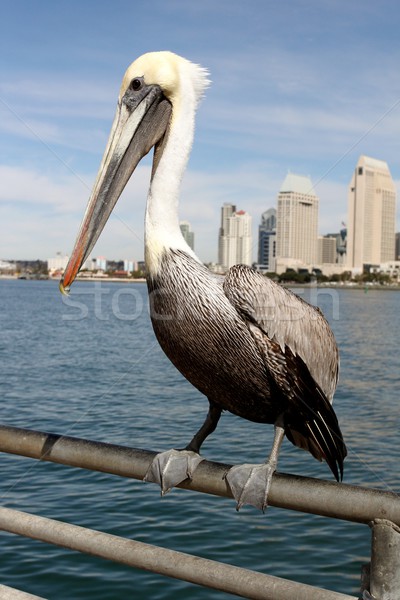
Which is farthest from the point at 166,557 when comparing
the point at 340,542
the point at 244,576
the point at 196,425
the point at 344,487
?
the point at 196,425

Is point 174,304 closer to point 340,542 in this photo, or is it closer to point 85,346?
point 340,542

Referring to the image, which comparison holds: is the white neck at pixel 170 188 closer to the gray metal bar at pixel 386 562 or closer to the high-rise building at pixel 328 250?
the gray metal bar at pixel 386 562

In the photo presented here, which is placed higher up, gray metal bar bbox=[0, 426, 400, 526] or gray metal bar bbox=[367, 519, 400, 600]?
gray metal bar bbox=[0, 426, 400, 526]

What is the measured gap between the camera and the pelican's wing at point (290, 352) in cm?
245

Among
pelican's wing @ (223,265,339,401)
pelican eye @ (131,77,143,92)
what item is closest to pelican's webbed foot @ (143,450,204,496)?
pelican's wing @ (223,265,339,401)

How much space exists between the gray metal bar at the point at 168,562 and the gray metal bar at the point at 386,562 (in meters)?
0.10

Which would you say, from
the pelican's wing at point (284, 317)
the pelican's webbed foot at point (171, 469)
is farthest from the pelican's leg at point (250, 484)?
the pelican's wing at point (284, 317)

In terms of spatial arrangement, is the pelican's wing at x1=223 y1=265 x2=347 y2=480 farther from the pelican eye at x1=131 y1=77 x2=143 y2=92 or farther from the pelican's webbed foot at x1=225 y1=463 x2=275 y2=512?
the pelican eye at x1=131 y1=77 x2=143 y2=92

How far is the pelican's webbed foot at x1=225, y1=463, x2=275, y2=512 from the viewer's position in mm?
2021

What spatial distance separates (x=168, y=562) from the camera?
1.89 m

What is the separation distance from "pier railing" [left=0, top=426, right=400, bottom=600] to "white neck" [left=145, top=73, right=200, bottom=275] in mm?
694

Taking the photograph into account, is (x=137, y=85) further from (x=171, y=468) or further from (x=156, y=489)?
(x=156, y=489)

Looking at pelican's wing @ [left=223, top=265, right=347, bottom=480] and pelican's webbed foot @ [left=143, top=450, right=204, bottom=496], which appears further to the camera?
pelican's wing @ [left=223, top=265, right=347, bottom=480]

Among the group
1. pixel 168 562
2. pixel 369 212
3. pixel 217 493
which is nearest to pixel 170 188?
pixel 217 493
